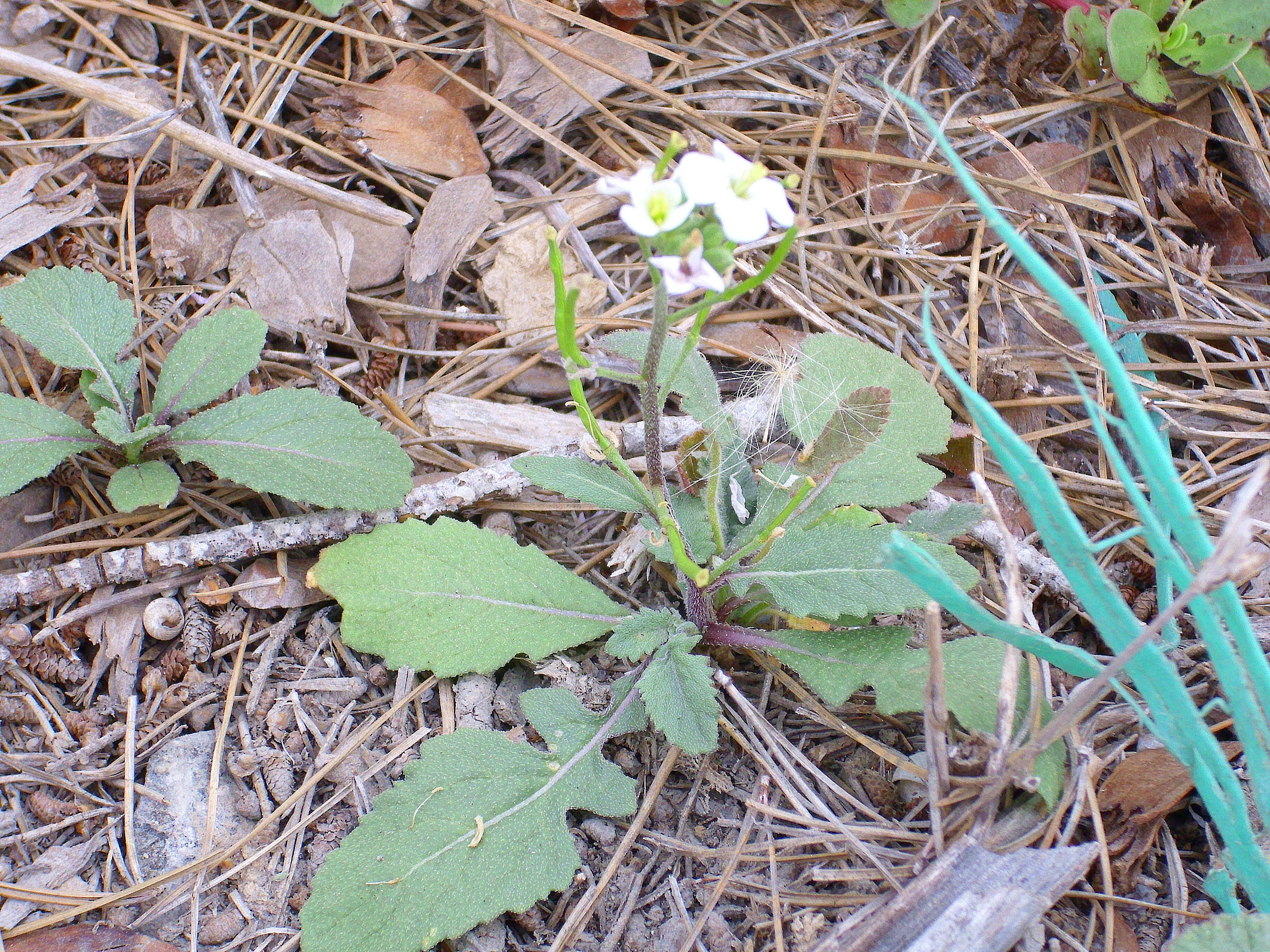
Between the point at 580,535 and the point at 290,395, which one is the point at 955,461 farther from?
the point at 290,395

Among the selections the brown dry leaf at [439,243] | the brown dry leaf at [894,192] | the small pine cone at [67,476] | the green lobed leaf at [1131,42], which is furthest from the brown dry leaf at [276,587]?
the green lobed leaf at [1131,42]

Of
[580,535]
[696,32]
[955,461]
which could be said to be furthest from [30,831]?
[696,32]

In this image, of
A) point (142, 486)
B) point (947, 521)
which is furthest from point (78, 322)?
point (947, 521)

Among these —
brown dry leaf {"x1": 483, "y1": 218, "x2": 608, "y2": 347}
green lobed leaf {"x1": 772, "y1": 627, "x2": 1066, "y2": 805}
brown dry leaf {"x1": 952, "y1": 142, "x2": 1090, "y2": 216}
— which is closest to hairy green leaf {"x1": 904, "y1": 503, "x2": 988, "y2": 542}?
green lobed leaf {"x1": 772, "y1": 627, "x2": 1066, "y2": 805}

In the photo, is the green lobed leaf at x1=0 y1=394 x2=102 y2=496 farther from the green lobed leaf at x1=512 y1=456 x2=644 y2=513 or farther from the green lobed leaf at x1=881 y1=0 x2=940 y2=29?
the green lobed leaf at x1=881 y1=0 x2=940 y2=29

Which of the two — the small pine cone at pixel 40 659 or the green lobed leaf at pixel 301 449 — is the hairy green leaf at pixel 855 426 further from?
the small pine cone at pixel 40 659
